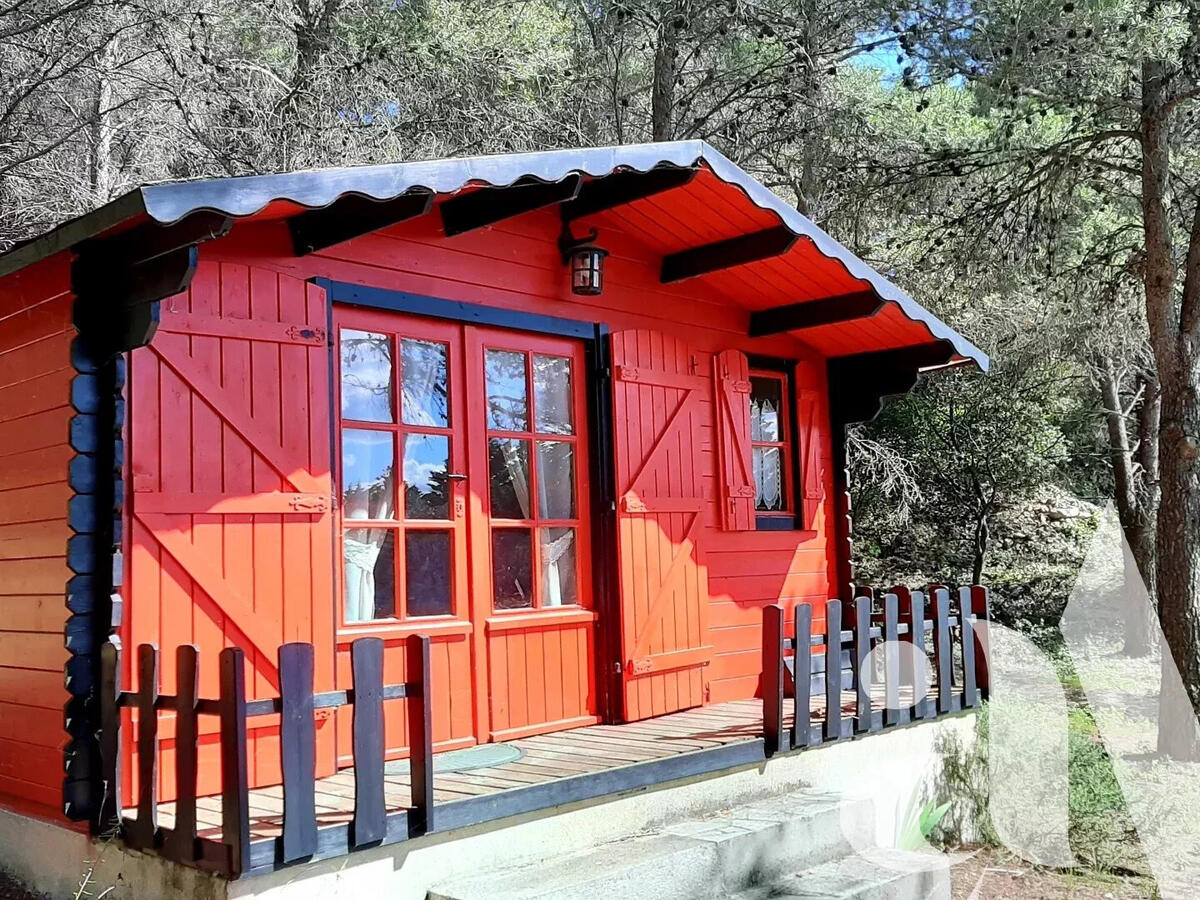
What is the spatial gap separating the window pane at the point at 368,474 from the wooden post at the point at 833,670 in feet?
6.99

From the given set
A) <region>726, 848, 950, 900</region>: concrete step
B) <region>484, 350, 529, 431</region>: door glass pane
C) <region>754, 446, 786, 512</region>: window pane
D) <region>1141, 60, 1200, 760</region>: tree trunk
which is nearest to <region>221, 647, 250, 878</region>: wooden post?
<region>726, 848, 950, 900</region>: concrete step

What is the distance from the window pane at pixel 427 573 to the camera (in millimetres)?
5184

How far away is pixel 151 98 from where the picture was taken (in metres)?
11.2

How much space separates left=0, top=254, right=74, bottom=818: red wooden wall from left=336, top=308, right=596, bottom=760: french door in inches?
44.4

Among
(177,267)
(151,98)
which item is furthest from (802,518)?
(151,98)

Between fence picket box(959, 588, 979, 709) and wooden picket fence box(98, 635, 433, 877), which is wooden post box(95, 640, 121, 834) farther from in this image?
fence picket box(959, 588, 979, 709)

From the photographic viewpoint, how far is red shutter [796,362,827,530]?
729 centimetres

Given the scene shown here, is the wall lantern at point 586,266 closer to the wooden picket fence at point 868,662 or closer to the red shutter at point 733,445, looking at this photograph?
the red shutter at point 733,445

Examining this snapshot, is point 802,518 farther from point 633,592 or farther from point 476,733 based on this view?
point 476,733

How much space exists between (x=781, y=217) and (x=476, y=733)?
2.88 meters

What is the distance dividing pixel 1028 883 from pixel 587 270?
3782 mm

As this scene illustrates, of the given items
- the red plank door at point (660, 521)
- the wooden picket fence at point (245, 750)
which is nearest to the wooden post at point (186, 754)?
the wooden picket fence at point (245, 750)

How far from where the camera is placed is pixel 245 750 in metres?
3.46

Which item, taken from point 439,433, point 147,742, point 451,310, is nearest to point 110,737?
point 147,742
